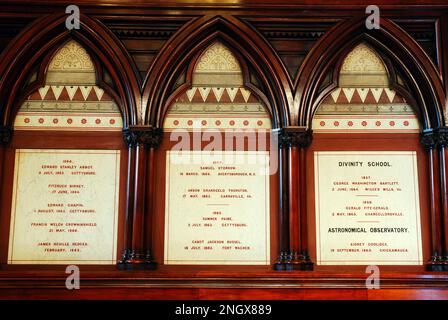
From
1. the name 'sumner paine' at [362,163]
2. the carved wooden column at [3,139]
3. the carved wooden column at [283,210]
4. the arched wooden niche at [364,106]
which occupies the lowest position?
the carved wooden column at [283,210]

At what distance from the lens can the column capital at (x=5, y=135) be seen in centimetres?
520

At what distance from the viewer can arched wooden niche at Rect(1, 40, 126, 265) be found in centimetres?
513

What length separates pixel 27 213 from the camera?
5.17 meters

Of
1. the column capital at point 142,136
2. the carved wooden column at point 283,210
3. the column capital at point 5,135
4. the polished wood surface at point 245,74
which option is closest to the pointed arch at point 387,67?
the polished wood surface at point 245,74

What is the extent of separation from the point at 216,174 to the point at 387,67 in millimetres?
1761

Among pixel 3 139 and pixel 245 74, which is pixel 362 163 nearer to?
pixel 245 74

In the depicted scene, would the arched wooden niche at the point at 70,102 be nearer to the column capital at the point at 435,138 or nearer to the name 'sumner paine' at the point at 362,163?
the name 'sumner paine' at the point at 362,163

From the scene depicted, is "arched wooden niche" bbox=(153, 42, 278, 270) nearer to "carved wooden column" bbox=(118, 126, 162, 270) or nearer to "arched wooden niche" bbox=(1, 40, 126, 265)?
"carved wooden column" bbox=(118, 126, 162, 270)

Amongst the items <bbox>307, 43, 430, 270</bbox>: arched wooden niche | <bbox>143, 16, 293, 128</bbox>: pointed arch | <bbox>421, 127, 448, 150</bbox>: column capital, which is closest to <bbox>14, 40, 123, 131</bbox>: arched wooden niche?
<bbox>143, 16, 293, 128</bbox>: pointed arch

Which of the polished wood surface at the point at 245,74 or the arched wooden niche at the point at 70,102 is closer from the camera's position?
the polished wood surface at the point at 245,74

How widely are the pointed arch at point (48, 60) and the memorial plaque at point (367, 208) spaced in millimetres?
1685

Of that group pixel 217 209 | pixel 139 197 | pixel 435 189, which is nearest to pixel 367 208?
pixel 435 189

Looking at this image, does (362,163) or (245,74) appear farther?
(245,74)

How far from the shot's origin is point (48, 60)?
542cm
